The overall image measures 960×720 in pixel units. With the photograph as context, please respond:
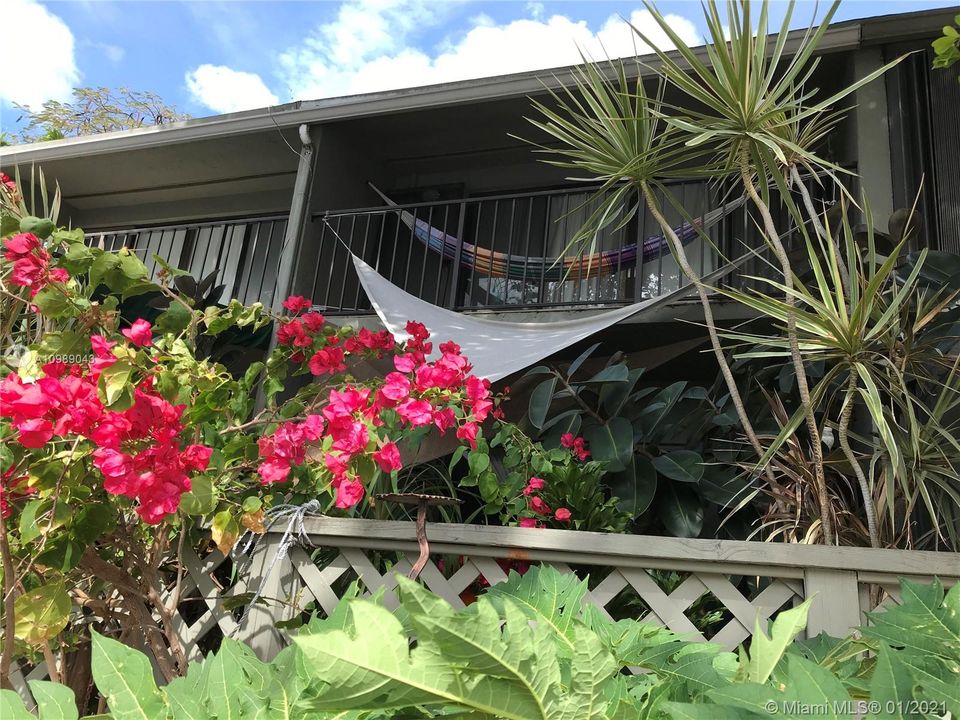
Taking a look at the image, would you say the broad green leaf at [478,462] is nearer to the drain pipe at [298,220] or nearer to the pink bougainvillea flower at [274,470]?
the pink bougainvillea flower at [274,470]

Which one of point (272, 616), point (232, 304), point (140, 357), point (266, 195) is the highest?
point (266, 195)

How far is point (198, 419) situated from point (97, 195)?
6.24 m

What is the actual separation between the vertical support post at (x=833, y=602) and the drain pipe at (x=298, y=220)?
4111mm

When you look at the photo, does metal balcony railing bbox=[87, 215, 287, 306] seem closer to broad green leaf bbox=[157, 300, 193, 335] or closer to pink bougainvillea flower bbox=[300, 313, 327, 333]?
pink bougainvillea flower bbox=[300, 313, 327, 333]

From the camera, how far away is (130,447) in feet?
4.64

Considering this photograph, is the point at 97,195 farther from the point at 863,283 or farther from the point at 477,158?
the point at 863,283

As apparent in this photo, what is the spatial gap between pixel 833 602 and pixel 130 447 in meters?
1.45

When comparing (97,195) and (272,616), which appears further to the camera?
(97,195)

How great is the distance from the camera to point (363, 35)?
14.2 ft

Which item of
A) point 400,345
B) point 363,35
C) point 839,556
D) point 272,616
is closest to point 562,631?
point 839,556

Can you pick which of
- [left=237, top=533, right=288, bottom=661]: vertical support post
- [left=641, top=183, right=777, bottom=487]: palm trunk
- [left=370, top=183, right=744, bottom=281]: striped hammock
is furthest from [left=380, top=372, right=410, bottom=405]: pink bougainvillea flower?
[left=370, top=183, right=744, bottom=281]: striped hammock

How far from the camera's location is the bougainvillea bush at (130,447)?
4.55 feet

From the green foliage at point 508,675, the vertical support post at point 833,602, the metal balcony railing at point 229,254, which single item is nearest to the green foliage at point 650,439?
the vertical support post at point 833,602

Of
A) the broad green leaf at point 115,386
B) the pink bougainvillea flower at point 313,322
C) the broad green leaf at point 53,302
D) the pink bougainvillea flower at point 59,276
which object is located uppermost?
the pink bougainvillea flower at point 313,322
